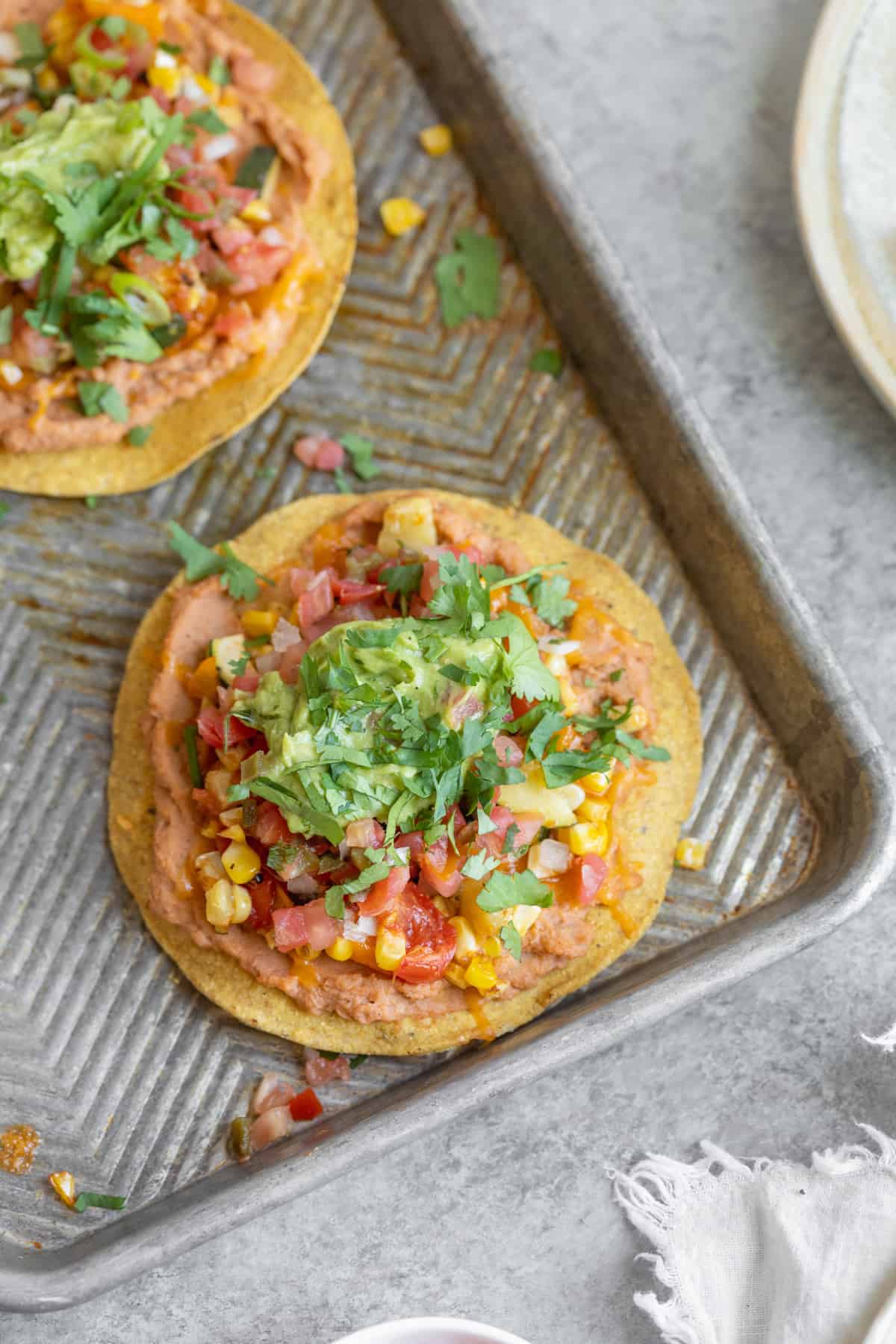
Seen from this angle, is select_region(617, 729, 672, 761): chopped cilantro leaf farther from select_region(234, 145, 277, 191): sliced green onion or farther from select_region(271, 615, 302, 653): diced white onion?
select_region(234, 145, 277, 191): sliced green onion

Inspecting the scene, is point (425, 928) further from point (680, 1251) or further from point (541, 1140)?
point (680, 1251)

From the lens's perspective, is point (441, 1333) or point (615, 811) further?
point (615, 811)

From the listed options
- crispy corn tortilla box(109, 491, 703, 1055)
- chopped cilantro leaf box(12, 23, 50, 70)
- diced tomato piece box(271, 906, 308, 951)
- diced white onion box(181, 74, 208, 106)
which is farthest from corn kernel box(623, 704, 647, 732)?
chopped cilantro leaf box(12, 23, 50, 70)

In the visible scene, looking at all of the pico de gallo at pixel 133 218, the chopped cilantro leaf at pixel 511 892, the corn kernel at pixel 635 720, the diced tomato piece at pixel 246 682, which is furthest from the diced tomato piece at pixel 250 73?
the chopped cilantro leaf at pixel 511 892

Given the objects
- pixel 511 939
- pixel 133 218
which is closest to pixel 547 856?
pixel 511 939

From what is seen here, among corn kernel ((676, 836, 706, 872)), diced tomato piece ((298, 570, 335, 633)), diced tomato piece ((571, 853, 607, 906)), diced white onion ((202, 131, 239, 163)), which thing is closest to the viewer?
diced tomato piece ((571, 853, 607, 906))

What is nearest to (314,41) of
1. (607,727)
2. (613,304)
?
(613,304)

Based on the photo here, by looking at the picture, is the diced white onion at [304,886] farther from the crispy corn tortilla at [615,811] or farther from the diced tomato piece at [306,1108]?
the diced tomato piece at [306,1108]

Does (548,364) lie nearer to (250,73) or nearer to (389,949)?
(250,73)
